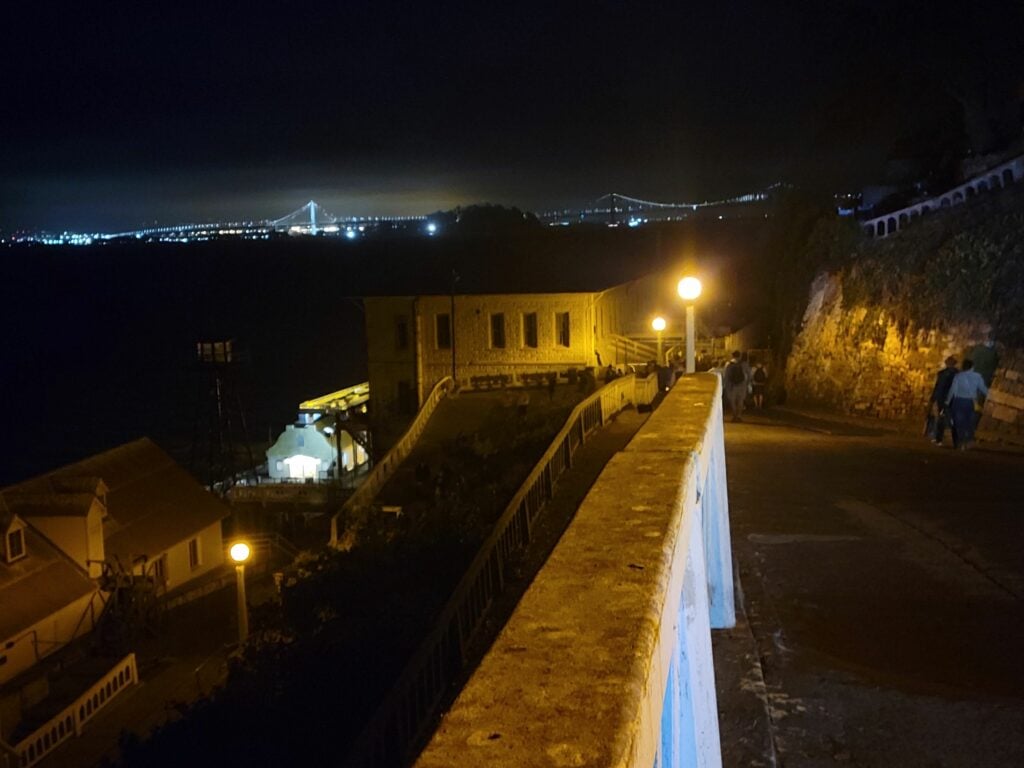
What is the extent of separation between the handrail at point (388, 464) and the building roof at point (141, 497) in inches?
177

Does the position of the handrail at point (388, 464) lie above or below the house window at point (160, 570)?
above

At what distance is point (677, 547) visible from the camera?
10.7 feet

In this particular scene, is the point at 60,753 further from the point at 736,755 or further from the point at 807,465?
the point at 736,755

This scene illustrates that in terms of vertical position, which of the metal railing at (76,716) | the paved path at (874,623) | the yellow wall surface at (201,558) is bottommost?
the metal railing at (76,716)

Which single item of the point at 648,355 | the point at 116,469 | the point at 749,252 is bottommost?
the point at 116,469

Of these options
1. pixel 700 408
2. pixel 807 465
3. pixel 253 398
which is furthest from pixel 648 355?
pixel 253 398

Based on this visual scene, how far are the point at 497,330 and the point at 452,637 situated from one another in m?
30.1

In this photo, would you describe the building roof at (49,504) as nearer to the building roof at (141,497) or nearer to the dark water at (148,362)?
the building roof at (141,497)

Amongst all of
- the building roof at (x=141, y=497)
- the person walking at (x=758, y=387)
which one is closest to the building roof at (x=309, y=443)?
the building roof at (x=141, y=497)

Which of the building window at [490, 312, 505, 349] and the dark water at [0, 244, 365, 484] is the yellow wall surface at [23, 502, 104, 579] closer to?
the building window at [490, 312, 505, 349]

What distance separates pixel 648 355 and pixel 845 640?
104 ft

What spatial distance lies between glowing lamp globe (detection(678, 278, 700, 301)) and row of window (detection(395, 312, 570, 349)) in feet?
80.4

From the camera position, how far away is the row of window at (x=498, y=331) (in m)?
37.7

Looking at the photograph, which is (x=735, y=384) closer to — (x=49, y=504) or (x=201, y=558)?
(x=49, y=504)
